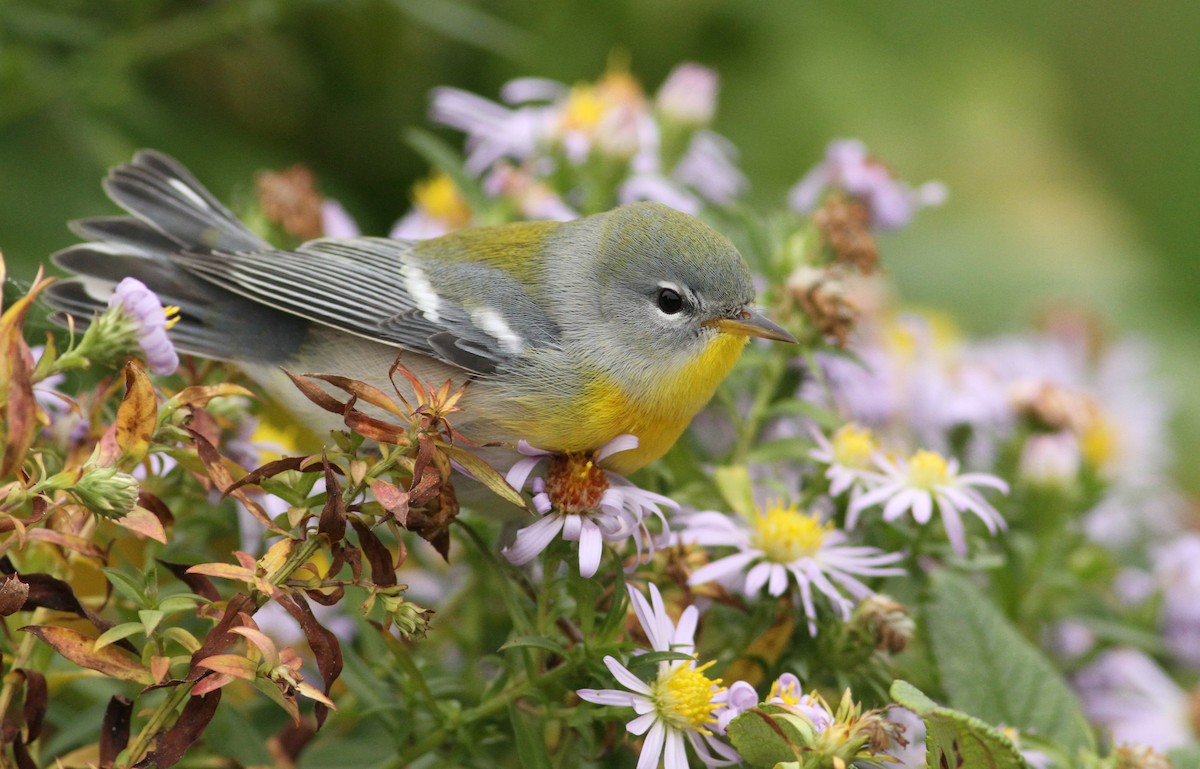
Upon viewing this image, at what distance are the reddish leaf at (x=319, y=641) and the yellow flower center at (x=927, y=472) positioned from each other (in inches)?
30.3

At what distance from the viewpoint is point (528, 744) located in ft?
3.90

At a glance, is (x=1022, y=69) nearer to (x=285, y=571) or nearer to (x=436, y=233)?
(x=436, y=233)

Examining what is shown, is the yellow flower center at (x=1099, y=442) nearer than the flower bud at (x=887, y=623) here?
No

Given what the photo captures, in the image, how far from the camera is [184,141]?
2572mm

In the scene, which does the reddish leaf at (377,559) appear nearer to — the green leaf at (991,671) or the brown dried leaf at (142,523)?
the brown dried leaf at (142,523)

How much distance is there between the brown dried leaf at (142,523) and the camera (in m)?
1.05

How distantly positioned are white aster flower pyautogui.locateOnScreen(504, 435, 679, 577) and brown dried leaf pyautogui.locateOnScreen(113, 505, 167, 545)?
38cm

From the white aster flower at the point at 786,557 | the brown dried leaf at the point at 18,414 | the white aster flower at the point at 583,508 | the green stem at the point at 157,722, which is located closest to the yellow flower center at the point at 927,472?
the white aster flower at the point at 786,557

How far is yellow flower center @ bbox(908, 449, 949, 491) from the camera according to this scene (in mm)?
1494

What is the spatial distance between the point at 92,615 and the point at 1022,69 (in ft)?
12.9

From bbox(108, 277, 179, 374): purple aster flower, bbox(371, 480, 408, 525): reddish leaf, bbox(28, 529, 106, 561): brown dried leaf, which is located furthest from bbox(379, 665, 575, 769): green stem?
bbox(108, 277, 179, 374): purple aster flower

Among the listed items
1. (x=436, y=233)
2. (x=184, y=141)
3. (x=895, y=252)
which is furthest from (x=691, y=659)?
(x=895, y=252)

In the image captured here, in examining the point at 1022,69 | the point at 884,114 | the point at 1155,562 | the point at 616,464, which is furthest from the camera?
the point at 1022,69

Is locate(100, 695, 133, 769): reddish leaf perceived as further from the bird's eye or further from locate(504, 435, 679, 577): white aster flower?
the bird's eye
